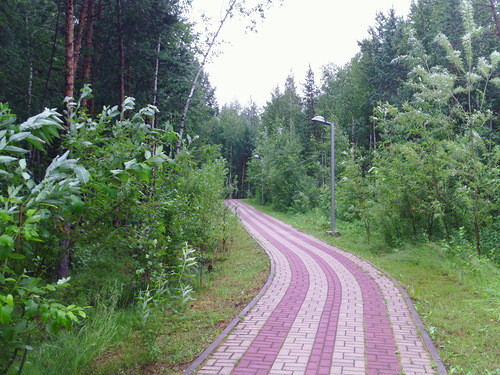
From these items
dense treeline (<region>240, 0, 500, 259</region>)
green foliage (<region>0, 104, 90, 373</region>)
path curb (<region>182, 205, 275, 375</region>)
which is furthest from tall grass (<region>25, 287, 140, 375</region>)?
dense treeline (<region>240, 0, 500, 259</region>)

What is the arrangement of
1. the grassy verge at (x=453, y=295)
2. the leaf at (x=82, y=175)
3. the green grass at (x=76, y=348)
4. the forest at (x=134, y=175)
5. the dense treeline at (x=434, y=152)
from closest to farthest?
the leaf at (x=82, y=175), the forest at (x=134, y=175), the green grass at (x=76, y=348), the grassy verge at (x=453, y=295), the dense treeline at (x=434, y=152)

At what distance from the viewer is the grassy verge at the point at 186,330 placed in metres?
4.16

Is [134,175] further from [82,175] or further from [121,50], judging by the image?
[121,50]

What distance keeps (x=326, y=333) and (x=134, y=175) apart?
11.1 ft

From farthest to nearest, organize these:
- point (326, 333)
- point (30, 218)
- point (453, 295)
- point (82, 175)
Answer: point (453, 295) → point (326, 333) → point (82, 175) → point (30, 218)

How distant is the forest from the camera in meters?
2.41

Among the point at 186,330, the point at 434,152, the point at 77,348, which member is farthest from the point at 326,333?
the point at 434,152

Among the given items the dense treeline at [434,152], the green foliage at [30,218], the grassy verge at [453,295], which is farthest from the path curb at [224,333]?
the dense treeline at [434,152]

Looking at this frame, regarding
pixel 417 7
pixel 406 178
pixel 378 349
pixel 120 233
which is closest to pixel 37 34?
pixel 120 233

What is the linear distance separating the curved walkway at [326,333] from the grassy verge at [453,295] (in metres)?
0.27

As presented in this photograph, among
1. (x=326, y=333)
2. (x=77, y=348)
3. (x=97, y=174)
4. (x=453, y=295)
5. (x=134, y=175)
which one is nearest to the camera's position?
(x=97, y=174)

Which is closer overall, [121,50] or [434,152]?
[434,152]

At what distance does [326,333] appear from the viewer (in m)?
5.09

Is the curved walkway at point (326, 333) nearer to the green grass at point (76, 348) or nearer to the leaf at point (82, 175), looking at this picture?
the green grass at point (76, 348)
